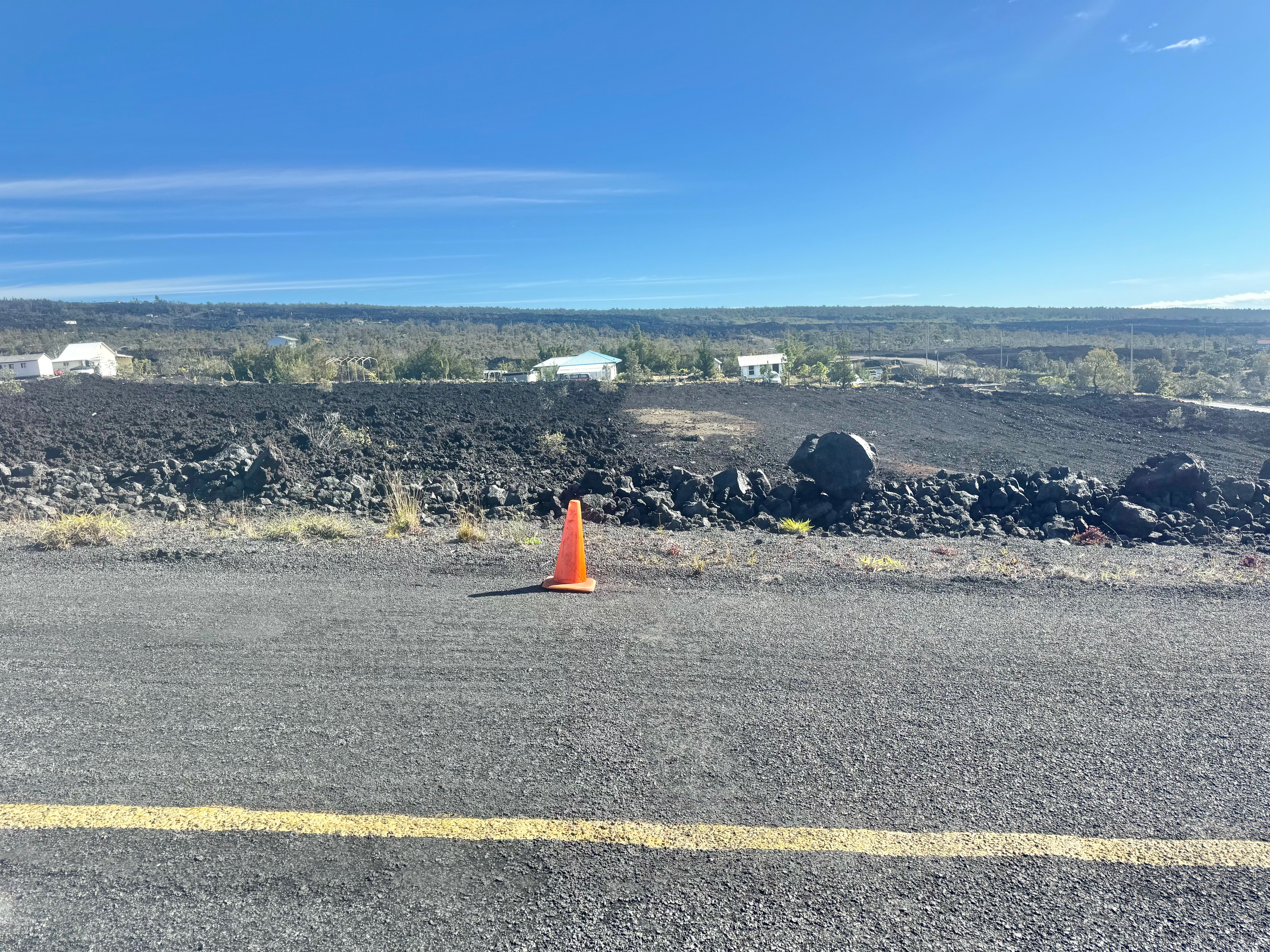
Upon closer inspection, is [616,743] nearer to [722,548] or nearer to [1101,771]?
[1101,771]

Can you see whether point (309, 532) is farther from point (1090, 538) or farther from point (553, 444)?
point (553, 444)

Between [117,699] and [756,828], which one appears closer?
[756,828]

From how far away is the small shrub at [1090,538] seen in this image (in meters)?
8.87

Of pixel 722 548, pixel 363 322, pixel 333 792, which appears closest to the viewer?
pixel 333 792

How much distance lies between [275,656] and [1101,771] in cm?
448

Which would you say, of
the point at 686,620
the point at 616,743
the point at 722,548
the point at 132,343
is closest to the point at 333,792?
the point at 616,743

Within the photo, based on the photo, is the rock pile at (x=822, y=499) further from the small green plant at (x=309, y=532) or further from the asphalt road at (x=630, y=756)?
the asphalt road at (x=630, y=756)

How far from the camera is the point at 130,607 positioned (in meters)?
5.55

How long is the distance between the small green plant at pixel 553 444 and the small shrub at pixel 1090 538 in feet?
35.4

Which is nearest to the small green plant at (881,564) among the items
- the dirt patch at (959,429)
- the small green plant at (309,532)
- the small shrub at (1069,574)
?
the small shrub at (1069,574)

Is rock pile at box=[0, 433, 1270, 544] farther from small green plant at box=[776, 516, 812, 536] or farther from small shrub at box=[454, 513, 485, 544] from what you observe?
small shrub at box=[454, 513, 485, 544]

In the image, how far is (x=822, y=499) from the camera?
426 inches

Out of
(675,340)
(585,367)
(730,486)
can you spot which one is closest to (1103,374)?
(585,367)

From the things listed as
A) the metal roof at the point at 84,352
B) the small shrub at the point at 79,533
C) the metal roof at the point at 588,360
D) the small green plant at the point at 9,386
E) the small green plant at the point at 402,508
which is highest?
the metal roof at the point at 84,352
